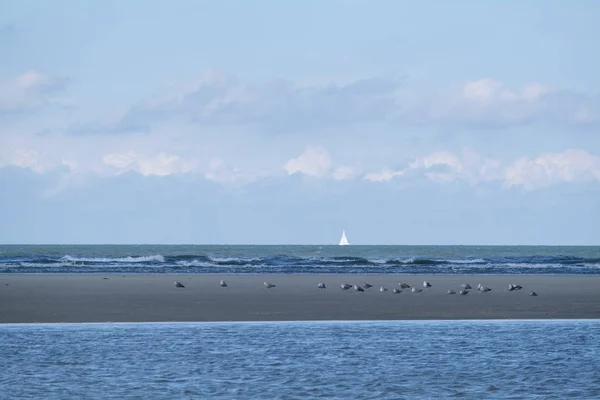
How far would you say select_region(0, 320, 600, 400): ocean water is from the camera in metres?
13.4

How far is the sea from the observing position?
13.4m

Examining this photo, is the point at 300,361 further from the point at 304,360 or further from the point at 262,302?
the point at 262,302

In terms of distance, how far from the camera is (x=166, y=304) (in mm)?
26922

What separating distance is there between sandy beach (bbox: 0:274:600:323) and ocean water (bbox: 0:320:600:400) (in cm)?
225

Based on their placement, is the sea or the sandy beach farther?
the sandy beach

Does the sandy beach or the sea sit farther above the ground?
the sandy beach

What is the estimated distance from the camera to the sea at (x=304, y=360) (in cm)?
1345

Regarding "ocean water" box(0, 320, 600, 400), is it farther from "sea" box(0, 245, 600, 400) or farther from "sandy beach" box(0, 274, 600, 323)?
"sandy beach" box(0, 274, 600, 323)

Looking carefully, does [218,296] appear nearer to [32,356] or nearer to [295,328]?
[295,328]

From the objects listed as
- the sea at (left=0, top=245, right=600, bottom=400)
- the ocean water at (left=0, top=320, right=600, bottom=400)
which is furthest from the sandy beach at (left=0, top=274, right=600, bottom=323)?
the ocean water at (left=0, top=320, right=600, bottom=400)

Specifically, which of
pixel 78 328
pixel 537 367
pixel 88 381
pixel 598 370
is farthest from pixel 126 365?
pixel 598 370

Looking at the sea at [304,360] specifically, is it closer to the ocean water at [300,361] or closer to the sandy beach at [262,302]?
the ocean water at [300,361]

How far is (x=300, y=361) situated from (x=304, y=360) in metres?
0.12

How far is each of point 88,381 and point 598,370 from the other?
8911 millimetres
